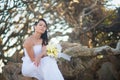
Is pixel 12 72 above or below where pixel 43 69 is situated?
below

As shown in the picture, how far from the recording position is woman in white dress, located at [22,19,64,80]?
128 inches

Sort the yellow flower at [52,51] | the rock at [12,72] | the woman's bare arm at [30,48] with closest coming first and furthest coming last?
1. the woman's bare arm at [30,48]
2. the yellow flower at [52,51]
3. the rock at [12,72]

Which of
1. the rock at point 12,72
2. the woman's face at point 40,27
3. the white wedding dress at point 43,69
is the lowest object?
the rock at point 12,72

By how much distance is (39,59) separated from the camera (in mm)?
3248

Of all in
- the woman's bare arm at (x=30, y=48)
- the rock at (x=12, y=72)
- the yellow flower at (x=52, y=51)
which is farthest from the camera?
the rock at (x=12, y=72)

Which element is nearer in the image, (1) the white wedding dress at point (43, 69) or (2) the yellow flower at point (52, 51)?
(1) the white wedding dress at point (43, 69)

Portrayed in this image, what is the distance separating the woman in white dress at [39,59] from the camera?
3248 millimetres

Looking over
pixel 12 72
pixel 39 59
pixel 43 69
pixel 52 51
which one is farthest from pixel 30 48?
pixel 12 72

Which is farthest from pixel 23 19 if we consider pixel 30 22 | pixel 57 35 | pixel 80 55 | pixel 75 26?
pixel 80 55

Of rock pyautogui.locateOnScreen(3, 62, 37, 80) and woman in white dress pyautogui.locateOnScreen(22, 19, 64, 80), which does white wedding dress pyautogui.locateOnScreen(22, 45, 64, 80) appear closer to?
woman in white dress pyautogui.locateOnScreen(22, 19, 64, 80)

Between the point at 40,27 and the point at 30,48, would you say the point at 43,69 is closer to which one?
the point at 30,48

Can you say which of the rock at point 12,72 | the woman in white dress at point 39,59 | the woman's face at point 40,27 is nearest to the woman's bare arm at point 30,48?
the woman in white dress at point 39,59

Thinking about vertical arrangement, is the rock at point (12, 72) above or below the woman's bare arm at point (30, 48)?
below

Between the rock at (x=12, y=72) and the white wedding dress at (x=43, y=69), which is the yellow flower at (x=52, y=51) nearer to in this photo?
the white wedding dress at (x=43, y=69)
